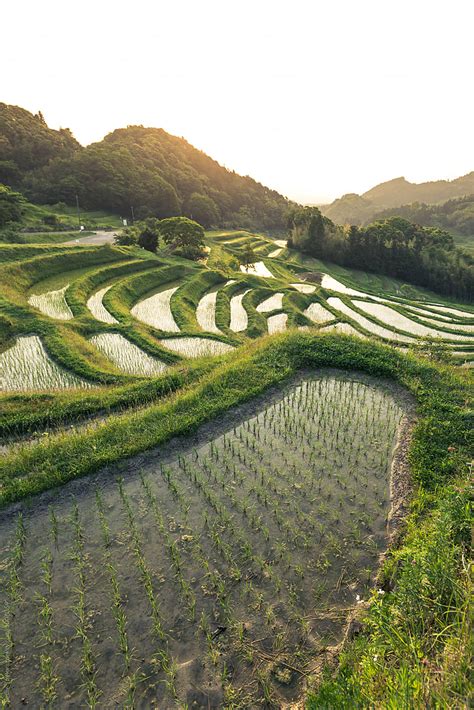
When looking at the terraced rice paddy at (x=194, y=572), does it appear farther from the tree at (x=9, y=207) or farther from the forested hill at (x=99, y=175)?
the forested hill at (x=99, y=175)

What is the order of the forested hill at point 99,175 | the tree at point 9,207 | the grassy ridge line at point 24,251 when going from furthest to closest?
the forested hill at point 99,175 → the tree at point 9,207 → the grassy ridge line at point 24,251

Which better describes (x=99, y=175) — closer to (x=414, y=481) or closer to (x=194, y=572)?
(x=414, y=481)

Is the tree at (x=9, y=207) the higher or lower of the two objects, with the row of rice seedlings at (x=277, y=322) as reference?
higher

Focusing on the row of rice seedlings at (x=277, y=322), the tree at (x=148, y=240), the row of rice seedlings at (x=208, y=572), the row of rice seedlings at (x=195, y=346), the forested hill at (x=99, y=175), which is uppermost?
the forested hill at (x=99, y=175)

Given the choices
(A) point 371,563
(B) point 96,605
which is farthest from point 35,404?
(A) point 371,563

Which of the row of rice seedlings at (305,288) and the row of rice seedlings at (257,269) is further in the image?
the row of rice seedlings at (257,269)

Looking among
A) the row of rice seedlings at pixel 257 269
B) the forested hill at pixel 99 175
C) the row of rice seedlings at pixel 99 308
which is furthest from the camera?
the forested hill at pixel 99 175

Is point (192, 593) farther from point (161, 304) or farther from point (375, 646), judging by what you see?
point (161, 304)

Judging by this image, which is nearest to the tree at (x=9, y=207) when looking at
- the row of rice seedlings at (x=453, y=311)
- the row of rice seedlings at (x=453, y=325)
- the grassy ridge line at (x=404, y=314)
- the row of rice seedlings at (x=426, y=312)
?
the grassy ridge line at (x=404, y=314)

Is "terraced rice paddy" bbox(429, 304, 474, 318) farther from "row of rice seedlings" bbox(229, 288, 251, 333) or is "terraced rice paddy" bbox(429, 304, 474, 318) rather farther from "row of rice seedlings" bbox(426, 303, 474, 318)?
"row of rice seedlings" bbox(229, 288, 251, 333)
